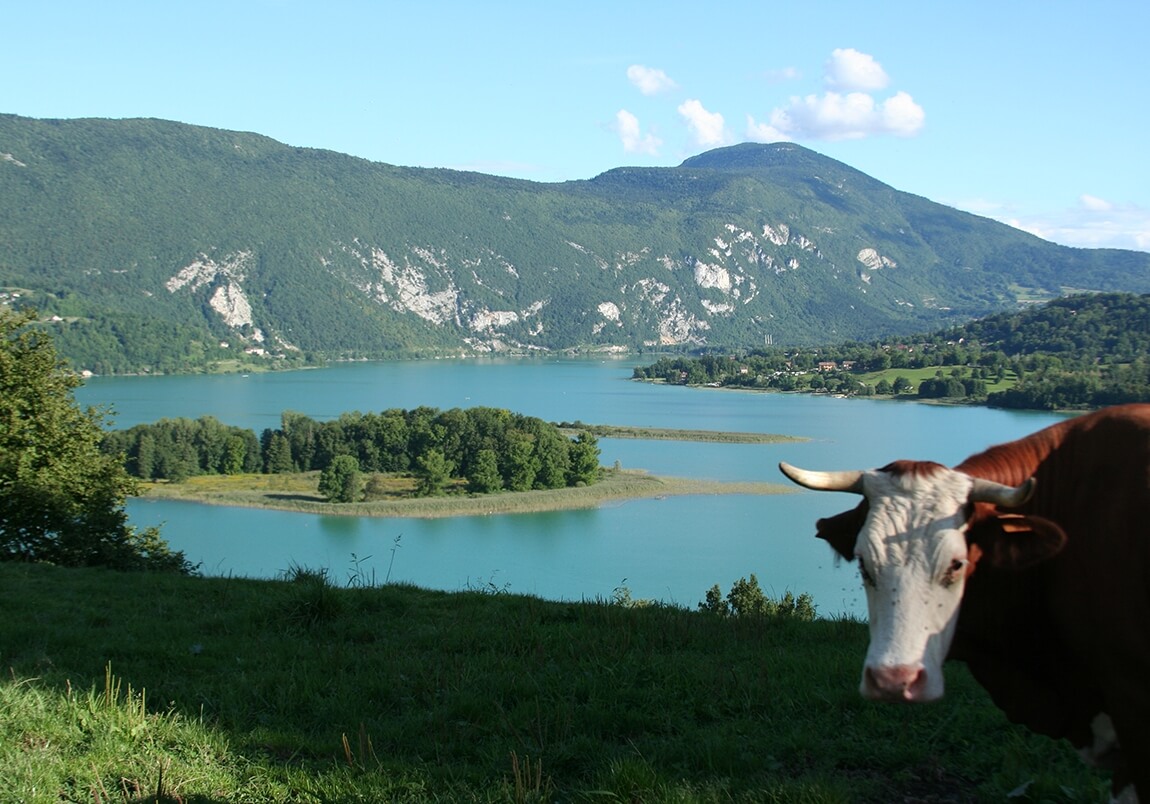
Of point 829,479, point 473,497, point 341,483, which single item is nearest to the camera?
point 829,479

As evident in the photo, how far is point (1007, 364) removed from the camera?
252 ft

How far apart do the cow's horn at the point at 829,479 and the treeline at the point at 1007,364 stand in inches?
1763

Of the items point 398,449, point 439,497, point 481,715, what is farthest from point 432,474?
point 481,715

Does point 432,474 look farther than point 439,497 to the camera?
Yes

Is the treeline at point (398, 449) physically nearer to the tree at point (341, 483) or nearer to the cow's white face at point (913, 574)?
the tree at point (341, 483)

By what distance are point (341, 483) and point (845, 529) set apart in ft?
152

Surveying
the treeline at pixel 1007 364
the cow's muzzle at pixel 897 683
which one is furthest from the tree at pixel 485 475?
the cow's muzzle at pixel 897 683

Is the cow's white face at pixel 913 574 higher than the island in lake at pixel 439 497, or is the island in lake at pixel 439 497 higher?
the cow's white face at pixel 913 574

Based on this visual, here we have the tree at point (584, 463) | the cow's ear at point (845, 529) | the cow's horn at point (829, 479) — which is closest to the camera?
the cow's horn at point (829, 479)

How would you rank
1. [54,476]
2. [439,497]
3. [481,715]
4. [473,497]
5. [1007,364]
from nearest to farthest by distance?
[481,715] < [54,476] < [473,497] < [439,497] < [1007,364]

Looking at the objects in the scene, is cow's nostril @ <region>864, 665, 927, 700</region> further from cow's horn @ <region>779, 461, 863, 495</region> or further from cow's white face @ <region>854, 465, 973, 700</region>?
cow's horn @ <region>779, 461, 863, 495</region>

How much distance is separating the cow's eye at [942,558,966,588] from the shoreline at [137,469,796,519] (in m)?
41.9

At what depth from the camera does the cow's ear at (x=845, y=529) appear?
2.89m

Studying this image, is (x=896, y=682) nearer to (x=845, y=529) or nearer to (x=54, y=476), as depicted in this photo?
(x=845, y=529)
